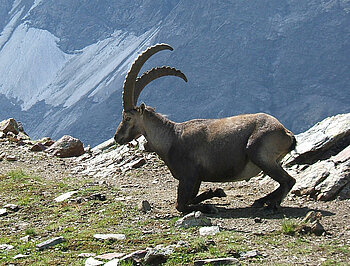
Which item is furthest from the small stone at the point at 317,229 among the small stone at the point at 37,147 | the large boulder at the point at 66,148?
the small stone at the point at 37,147

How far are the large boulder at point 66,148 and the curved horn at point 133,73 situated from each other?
10.4 m

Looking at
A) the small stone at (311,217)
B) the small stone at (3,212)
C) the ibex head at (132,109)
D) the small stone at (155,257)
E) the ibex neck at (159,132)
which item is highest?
the ibex head at (132,109)

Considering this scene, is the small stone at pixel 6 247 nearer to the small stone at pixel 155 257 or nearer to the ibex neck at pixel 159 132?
the small stone at pixel 155 257

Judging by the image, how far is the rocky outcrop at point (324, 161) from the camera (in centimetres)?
1187

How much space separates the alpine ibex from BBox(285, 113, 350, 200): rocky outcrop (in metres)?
1.02

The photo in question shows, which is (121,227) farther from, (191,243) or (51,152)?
(51,152)

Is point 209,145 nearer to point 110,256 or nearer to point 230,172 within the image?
point 230,172

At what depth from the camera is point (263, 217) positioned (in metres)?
10.5

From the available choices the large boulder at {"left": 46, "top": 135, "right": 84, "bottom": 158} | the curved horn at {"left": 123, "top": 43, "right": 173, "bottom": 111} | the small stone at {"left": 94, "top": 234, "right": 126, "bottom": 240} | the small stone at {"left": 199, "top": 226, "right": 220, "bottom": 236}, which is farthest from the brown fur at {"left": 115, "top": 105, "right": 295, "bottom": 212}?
the large boulder at {"left": 46, "top": 135, "right": 84, "bottom": 158}

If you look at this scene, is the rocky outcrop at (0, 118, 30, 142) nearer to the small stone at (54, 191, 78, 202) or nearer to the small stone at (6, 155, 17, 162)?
the small stone at (6, 155, 17, 162)

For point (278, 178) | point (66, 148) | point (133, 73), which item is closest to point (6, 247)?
point (133, 73)

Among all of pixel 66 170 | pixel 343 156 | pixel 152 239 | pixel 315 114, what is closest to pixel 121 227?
pixel 152 239

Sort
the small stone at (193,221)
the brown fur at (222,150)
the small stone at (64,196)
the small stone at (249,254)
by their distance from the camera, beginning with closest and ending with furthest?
the small stone at (249,254)
the small stone at (193,221)
the brown fur at (222,150)
the small stone at (64,196)

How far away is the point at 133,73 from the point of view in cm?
1273
